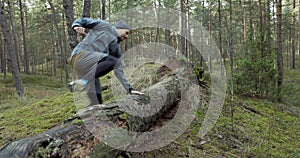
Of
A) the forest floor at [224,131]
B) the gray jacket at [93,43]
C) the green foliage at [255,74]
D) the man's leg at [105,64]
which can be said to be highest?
the gray jacket at [93,43]

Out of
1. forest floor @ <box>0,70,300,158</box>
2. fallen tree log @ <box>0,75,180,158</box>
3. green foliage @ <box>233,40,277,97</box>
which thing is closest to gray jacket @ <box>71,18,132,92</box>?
fallen tree log @ <box>0,75,180,158</box>

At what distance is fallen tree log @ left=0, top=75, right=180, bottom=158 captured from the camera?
82.0 inches

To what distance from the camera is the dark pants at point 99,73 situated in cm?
341

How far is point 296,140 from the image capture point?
515cm

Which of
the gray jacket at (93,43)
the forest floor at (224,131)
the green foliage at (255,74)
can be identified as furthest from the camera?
the green foliage at (255,74)

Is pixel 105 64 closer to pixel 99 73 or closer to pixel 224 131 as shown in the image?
pixel 99 73

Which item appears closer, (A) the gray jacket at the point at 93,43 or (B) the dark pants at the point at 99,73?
(A) the gray jacket at the point at 93,43

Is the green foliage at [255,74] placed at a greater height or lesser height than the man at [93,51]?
lesser

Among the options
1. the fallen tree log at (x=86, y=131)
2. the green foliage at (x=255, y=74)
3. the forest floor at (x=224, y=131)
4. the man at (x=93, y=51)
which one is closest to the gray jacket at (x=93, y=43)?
the man at (x=93, y=51)

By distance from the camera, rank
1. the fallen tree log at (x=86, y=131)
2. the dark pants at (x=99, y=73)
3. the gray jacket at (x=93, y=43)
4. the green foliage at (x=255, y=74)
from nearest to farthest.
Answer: the fallen tree log at (x=86, y=131) → the gray jacket at (x=93, y=43) → the dark pants at (x=99, y=73) → the green foliage at (x=255, y=74)

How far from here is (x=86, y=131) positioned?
2557 mm

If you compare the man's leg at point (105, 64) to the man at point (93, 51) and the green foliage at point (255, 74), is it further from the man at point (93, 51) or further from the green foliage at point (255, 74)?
the green foliage at point (255, 74)

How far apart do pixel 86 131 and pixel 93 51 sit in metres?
1.24

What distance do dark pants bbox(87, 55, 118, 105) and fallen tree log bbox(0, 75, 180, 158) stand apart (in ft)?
1.62
